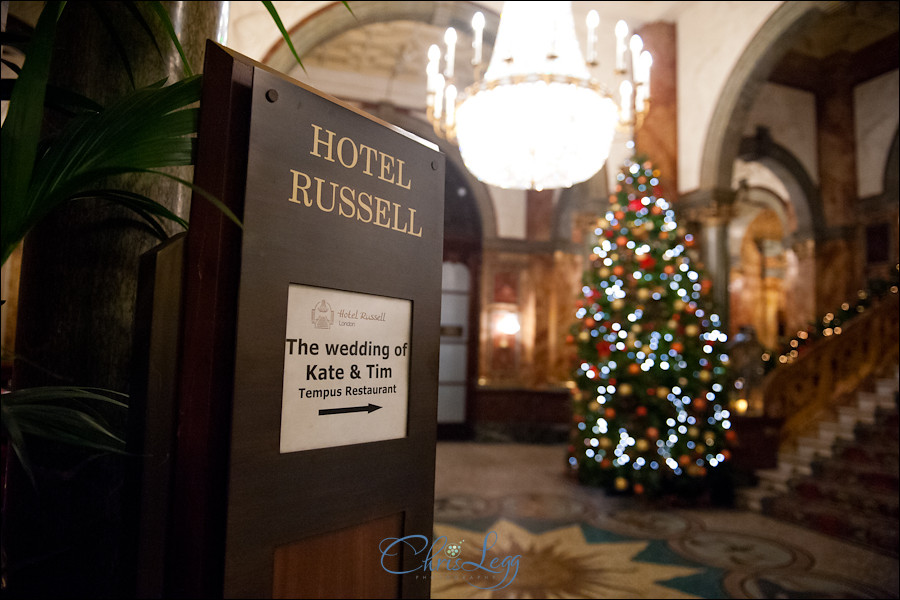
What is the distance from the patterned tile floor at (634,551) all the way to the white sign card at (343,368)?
5.08 ft

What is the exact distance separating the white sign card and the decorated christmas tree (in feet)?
14.5

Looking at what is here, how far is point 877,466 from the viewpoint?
455 centimetres

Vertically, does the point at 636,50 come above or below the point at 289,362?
above

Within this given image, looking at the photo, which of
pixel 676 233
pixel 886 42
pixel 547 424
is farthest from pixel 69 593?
pixel 886 42

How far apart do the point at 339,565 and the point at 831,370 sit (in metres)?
6.89

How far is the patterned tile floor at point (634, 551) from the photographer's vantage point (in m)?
2.96

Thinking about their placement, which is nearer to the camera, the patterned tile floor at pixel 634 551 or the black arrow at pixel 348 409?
the black arrow at pixel 348 409

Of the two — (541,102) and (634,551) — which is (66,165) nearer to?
(541,102)

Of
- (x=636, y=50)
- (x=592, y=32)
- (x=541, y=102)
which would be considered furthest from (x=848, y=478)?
(x=592, y=32)

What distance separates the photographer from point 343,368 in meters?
0.65

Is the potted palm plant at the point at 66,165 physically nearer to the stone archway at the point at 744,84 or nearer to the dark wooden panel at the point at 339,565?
the dark wooden panel at the point at 339,565

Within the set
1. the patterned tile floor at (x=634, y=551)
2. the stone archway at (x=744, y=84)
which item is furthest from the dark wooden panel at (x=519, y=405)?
the stone archway at (x=744, y=84)

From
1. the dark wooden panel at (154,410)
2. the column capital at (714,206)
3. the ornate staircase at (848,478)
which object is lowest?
the ornate staircase at (848,478)

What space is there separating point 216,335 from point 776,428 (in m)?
6.13
